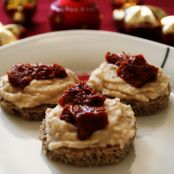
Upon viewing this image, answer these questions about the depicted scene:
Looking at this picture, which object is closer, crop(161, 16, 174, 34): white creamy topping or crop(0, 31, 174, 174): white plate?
crop(0, 31, 174, 174): white plate

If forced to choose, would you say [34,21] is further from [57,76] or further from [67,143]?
[67,143]

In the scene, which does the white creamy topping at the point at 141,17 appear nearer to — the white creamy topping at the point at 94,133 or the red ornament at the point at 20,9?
the red ornament at the point at 20,9

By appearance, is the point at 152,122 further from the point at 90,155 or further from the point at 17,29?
the point at 17,29

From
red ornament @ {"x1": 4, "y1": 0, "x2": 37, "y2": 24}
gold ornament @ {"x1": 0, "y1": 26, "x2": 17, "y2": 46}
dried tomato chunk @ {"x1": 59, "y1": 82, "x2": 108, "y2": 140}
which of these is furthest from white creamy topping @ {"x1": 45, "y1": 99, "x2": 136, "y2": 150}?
red ornament @ {"x1": 4, "y1": 0, "x2": 37, "y2": 24}

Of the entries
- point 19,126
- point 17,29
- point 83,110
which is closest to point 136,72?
point 83,110

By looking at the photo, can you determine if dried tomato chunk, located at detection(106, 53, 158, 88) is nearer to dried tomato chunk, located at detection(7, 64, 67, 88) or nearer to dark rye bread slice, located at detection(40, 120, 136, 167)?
dried tomato chunk, located at detection(7, 64, 67, 88)

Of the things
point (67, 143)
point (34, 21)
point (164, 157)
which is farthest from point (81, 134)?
point (34, 21)
